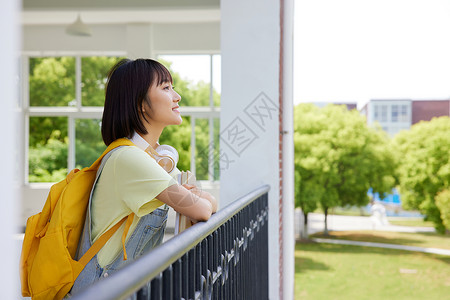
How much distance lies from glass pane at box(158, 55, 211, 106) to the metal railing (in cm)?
639

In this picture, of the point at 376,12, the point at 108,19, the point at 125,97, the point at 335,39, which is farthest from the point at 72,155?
the point at 376,12

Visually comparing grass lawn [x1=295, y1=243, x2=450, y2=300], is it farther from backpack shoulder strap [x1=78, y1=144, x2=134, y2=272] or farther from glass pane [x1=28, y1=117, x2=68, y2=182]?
backpack shoulder strap [x1=78, y1=144, x2=134, y2=272]

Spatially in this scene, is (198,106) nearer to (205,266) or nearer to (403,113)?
(205,266)

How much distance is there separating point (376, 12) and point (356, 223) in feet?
28.4

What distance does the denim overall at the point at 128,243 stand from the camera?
1.03m

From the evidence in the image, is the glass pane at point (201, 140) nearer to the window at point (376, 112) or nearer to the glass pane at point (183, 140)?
the glass pane at point (183, 140)

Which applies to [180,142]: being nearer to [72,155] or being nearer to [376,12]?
[72,155]

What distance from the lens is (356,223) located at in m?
18.1

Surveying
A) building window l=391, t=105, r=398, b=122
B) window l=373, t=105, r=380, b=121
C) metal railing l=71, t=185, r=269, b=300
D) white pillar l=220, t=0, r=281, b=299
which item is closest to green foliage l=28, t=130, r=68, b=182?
white pillar l=220, t=0, r=281, b=299

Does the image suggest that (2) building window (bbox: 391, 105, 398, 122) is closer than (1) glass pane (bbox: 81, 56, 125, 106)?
No

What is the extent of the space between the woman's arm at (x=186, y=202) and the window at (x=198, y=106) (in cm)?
723

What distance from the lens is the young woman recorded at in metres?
1.06

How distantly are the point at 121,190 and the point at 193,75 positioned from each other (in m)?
7.82

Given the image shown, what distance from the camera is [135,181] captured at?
1.06 metres
